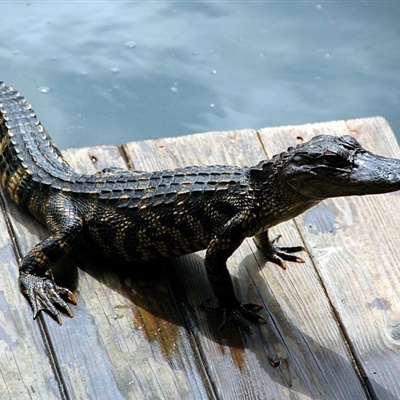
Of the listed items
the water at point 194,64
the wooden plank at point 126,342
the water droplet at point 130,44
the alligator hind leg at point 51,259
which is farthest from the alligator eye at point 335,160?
the water droplet at point 130,44

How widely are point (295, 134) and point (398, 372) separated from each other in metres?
1.66

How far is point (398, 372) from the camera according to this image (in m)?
3.46

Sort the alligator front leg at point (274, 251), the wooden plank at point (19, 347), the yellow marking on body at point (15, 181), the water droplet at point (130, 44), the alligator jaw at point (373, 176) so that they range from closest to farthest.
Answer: the wooden plank at point (19, 347), the alligator jaw at point (373, 176), the alligator front leg at point (274, 251), the yellow marking on body at point (15, 181), the water droplet at point (130, 44)

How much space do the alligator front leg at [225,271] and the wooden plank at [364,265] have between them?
0.36 meters

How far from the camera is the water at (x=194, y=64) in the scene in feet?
20.8

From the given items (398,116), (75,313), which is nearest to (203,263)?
(75,313)

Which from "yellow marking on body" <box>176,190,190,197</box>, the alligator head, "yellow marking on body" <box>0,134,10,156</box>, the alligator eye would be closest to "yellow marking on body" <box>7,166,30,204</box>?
"yellow marking on body" <box>0,134,10,156</box>

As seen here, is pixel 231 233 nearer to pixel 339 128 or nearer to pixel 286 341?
pixel 286 341

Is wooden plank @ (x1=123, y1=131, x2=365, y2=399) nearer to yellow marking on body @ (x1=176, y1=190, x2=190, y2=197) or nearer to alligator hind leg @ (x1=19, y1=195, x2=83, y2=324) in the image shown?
yellow marking on body @ (x1=176, y1=190, x2=190, y2=197)

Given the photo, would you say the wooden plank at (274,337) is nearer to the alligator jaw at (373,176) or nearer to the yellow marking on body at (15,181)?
the alligator jaw at (373,176)

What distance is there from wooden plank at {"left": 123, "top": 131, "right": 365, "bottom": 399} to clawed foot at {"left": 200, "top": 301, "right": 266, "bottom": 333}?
0.04 metres

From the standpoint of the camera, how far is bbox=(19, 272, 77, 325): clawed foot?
139 inches

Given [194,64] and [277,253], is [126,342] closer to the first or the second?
[277,253]

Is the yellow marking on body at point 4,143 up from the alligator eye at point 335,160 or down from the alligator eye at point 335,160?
down
